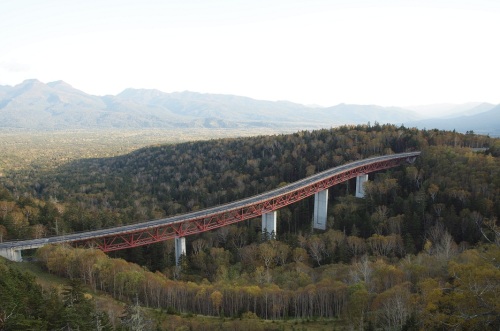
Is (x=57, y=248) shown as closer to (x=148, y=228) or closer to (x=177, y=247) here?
(x=148, y=228)

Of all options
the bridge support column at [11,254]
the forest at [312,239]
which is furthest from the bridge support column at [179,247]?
the bridge support column at [11,254]

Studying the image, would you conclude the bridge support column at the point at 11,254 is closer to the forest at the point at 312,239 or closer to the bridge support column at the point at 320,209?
the forest at the point at 312,239

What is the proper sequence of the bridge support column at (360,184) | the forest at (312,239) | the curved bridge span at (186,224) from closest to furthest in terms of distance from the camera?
the forest at (312,239) < the curved bridge span at (186,224) < the bridge support column at (360,184)

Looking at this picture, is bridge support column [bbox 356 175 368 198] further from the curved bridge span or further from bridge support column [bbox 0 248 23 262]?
bridge support column [bbox 0 248 23 262]

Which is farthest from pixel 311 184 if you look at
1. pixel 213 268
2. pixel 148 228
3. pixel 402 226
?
pixel 148 228

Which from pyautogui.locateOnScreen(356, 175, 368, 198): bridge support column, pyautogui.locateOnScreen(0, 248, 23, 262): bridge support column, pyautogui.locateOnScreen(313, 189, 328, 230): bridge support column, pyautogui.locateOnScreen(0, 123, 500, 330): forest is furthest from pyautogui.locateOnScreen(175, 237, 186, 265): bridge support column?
pyautogui.locateOnScreen(356, 175, 368, 198): bridge support column

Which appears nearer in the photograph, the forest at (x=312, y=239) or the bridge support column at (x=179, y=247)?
the forest at (x=312, y=239)

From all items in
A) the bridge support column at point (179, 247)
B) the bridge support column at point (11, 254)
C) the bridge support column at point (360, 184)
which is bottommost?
the bridge support column at point (179, 247)
